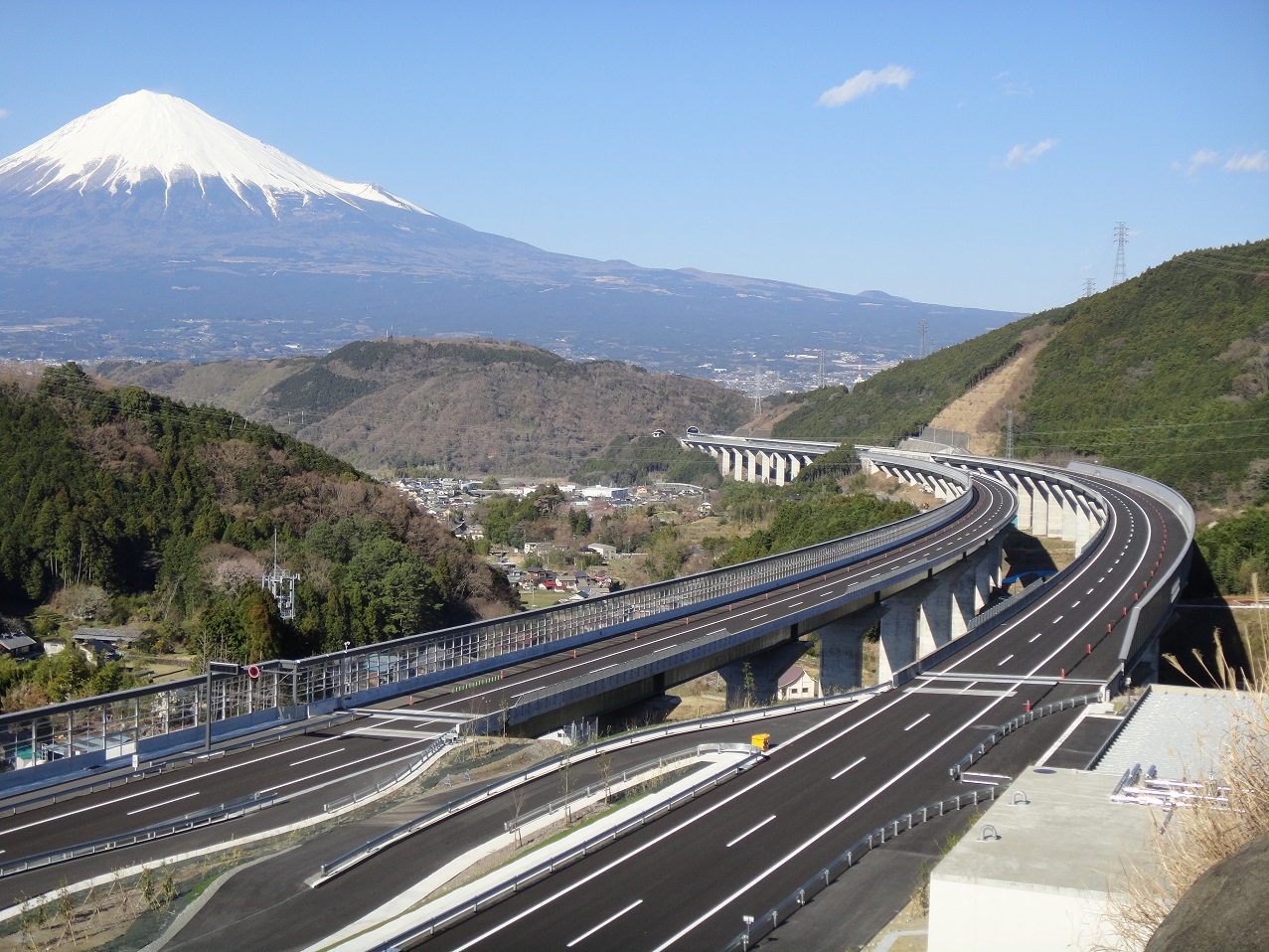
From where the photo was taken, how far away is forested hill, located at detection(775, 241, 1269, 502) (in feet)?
267

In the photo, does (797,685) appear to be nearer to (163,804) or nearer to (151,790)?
(151,790)

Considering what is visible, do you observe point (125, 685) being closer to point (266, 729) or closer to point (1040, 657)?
point (266, 729)

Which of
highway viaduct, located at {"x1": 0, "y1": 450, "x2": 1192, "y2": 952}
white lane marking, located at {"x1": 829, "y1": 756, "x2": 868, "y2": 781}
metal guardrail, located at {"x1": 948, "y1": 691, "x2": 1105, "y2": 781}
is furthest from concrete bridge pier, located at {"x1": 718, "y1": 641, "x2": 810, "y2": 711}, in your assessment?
white lane marking, located at {"x1": 829, "y1": 756, "x2": 868, "y2": 781}

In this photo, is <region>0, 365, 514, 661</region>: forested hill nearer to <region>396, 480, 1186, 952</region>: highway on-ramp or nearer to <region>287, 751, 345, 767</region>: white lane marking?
<region>287, 751, 345, 767</region>: white lane marking

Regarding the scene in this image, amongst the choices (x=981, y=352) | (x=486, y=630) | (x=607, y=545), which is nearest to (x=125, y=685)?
(x=486, y=630)

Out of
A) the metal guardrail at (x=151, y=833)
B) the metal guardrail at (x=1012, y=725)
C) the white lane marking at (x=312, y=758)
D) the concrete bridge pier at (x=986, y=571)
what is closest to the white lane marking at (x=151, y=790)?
the white lane marking at (x=312, y=758)

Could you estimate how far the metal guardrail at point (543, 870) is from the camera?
590 inches

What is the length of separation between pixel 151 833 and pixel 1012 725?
55.2ft

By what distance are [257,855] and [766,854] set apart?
286 inches

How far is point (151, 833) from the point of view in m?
19.0

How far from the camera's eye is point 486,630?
110 feet

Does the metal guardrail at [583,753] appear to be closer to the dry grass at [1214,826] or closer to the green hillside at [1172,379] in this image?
the dry grass at [1214,826]

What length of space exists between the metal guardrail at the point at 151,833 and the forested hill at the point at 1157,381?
66.0m

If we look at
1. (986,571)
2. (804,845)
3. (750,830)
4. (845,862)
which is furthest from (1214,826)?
(986,571)
